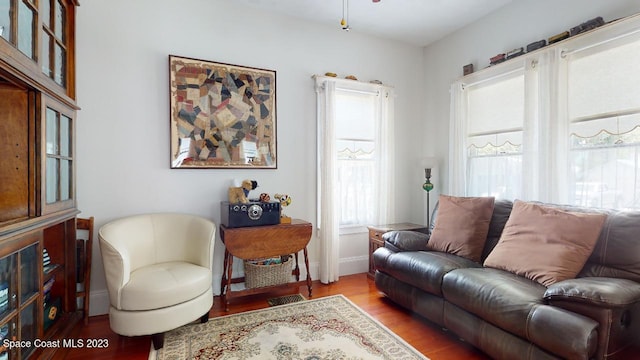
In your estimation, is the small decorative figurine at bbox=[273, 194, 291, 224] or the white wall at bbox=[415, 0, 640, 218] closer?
the white wall at bbox=[415, 0, 640, 218]

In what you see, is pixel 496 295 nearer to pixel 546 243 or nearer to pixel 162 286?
pixel 546 243

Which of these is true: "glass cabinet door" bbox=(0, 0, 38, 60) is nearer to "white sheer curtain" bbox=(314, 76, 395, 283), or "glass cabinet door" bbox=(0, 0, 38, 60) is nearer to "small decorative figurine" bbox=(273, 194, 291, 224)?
"small decorative figurine" bbox=(273, 194, 291, 224)

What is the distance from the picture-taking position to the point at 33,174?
1612mm

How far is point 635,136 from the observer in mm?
2049

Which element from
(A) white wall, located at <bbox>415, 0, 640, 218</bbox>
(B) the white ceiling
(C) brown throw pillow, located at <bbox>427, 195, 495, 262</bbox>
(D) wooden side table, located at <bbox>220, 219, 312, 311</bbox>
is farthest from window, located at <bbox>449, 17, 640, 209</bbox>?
(D) wooden side table, located at <bbox>220, 219, 312, 311</bbox>

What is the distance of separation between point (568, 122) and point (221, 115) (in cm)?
280

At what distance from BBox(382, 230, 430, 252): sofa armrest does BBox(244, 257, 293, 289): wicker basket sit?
0.97 metres

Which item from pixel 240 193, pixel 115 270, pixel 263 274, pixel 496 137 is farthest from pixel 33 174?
pixel 496 137

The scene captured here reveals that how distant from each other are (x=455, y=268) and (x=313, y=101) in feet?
6.67

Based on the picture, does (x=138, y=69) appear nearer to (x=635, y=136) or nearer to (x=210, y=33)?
(x=210, y=33)

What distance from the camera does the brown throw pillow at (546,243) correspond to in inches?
71.6

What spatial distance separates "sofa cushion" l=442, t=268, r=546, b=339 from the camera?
64.2 inches

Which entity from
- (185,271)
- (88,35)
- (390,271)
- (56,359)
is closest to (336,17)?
(88,35)

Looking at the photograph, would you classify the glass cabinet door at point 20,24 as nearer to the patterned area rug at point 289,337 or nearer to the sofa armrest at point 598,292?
the patterned area rug at point 289,337
